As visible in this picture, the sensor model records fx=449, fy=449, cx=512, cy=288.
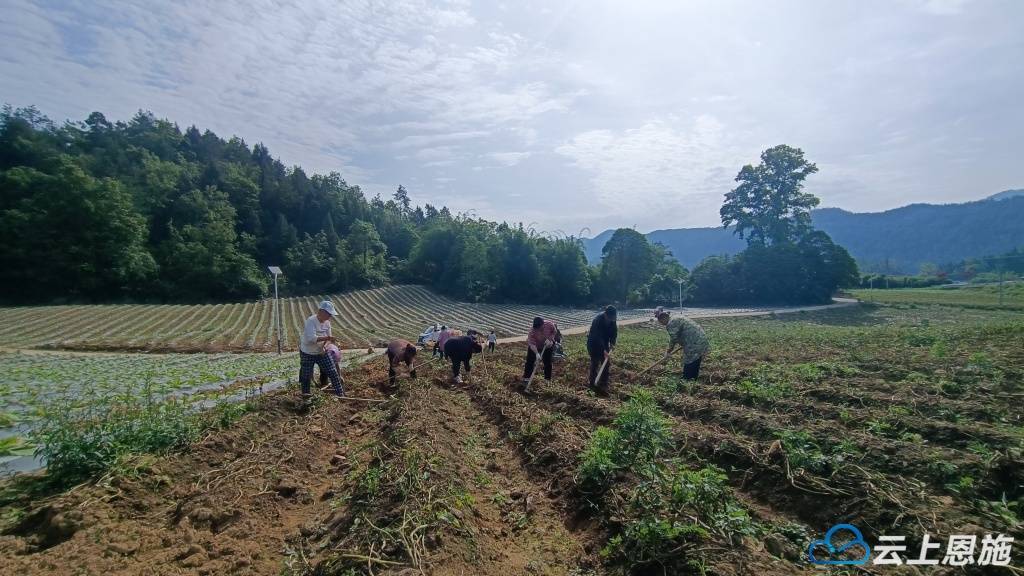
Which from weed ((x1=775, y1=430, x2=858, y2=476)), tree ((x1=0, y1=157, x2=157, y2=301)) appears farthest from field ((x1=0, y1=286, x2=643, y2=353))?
weed ((x1=775, y1=430, x2=858, y2=476))

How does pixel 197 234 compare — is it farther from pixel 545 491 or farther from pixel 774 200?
pixel 774 200

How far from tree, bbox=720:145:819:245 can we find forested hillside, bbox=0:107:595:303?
1122 inches

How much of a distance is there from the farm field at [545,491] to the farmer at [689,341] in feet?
6.45

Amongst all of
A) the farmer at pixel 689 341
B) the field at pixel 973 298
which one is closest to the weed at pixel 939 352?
the farmer at pixel 689 341

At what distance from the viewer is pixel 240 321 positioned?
127ft

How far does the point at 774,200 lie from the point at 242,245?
7595 centimetres

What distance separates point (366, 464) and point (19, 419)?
5.00 m

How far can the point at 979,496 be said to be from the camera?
4098 millimetres

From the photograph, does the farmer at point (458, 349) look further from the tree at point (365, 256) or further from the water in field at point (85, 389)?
the tree at point (365, 256)

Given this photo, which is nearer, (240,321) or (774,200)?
(240,321)

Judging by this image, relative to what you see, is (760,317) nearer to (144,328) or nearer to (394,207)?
(144,328)

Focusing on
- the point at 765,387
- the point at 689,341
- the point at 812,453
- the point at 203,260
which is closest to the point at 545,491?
the point at 812,453

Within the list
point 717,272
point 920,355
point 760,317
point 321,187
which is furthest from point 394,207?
point 920,355

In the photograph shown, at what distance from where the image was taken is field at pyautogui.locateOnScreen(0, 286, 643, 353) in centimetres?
2522
